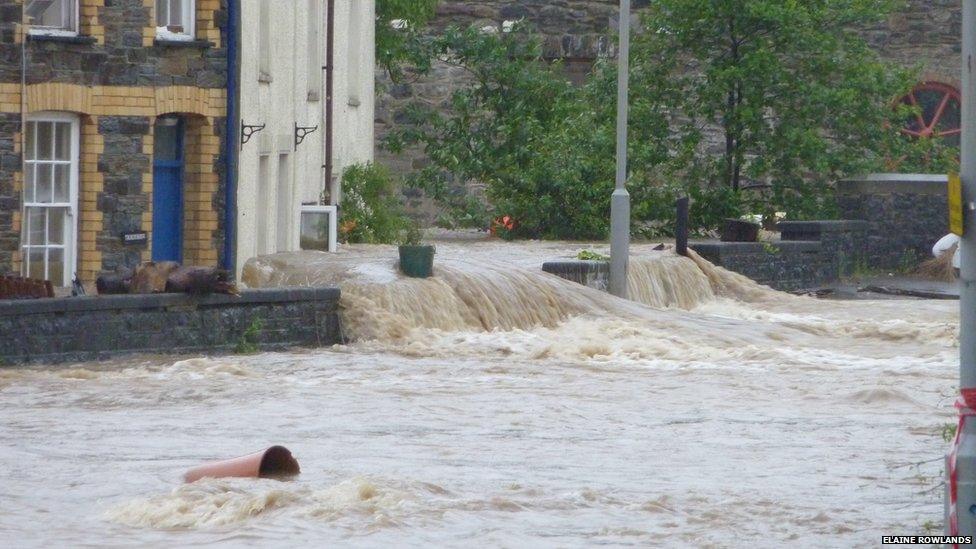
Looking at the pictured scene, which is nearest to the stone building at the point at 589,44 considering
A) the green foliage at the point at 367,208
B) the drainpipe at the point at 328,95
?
the green foliage at the point at 367,208

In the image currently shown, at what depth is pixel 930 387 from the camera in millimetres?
17703

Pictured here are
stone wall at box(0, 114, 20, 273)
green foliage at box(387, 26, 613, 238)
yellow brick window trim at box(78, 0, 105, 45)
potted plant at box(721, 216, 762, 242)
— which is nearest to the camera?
stone wall at box(0, 114, 20, 273)

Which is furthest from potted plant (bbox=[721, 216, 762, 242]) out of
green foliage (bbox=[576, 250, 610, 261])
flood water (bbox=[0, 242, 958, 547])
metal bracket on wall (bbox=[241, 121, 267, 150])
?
metal bracket on wall (bbox=[241, 121, 267, 150])

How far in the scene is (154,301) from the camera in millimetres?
19016

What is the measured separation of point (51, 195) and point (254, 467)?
10.9 meters

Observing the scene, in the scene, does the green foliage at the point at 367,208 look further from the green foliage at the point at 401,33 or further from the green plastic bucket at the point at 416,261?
the green plastic bucket at the point at 416,261

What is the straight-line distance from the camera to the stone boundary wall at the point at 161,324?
17906 mm

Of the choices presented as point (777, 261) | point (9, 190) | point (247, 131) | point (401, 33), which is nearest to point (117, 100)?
point (9, 190)

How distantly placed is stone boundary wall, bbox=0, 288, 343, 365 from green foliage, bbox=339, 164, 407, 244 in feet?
28.6

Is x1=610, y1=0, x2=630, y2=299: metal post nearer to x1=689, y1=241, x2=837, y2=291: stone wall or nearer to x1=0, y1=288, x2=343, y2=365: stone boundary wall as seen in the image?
x1=689, y1=241, x2=837, y2=291: stone wall

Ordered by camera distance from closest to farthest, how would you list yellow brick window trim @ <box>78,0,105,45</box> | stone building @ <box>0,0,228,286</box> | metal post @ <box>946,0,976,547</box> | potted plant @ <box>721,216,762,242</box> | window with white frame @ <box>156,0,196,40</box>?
metal post @ <box>946,0,976,547</box>, stone building @ <box>0,0,228,286</box>, yellow brick window trim @ <box>78,0,105,45</box>, window with white frame @ <box>156,0,196,40</box>, potted plant @ <box>721,216,762,242</box>

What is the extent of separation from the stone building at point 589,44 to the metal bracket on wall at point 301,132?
10693 millimetres

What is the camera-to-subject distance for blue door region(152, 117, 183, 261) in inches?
887

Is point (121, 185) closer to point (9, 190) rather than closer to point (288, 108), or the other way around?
point (9, 190)
